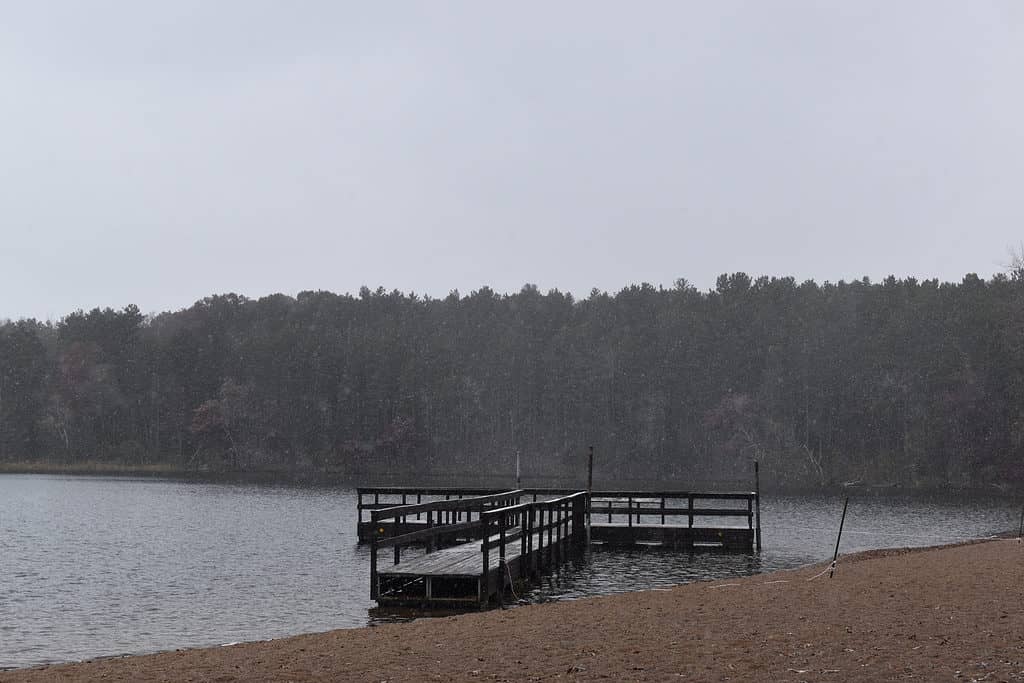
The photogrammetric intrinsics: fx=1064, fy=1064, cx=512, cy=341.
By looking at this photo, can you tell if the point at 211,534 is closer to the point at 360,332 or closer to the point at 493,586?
the point at 493,586

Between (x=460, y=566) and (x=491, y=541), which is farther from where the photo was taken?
(x=491, y=541)

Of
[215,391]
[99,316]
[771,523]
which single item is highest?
[99,316]

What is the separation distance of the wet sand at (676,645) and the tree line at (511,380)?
8190cm

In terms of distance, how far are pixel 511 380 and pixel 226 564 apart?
97285mm

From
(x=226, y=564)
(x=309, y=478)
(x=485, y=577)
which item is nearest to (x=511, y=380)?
(x=309, y=478)

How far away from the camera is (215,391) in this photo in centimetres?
12462

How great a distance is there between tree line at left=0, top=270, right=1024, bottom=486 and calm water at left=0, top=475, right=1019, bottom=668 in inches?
1688

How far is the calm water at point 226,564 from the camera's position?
20.0 meters

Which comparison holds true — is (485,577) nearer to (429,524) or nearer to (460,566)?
(460,566)

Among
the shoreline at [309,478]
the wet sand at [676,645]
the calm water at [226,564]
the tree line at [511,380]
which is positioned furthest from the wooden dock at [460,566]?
the tree line at [511,380]

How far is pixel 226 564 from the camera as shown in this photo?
1188 inches

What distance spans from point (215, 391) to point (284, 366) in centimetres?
921

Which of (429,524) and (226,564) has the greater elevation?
(429,524)

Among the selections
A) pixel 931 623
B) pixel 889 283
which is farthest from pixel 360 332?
pixel 931 623
